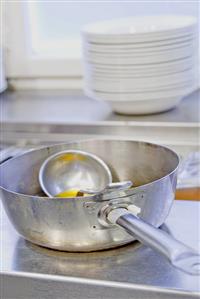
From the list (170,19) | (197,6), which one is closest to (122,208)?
(170,19)

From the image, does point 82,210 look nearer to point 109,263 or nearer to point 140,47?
point 109,263

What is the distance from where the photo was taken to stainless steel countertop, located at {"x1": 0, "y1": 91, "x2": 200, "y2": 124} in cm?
138

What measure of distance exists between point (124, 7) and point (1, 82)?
365mm

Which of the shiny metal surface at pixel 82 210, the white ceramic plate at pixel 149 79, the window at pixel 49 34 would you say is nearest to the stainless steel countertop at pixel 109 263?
the shiny metal surface at pixel 82 210

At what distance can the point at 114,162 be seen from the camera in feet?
2.84

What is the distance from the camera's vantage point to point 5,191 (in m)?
0.72

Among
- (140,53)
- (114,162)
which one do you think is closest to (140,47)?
(140,53)

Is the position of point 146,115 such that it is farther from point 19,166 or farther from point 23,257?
point 23,257

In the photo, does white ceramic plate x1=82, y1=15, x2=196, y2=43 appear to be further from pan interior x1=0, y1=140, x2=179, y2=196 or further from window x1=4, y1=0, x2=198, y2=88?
pan interior x1=0, y1=140, x2=179, y2=196

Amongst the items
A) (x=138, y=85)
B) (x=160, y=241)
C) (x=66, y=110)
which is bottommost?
(x=66, y=110)

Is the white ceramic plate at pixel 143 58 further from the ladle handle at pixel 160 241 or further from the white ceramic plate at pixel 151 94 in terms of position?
the ladle handle at pixel 160 241

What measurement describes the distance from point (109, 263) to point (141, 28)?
0.83 meters

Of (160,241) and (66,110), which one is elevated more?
(160,241)

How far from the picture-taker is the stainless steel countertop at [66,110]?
138 centimetres
